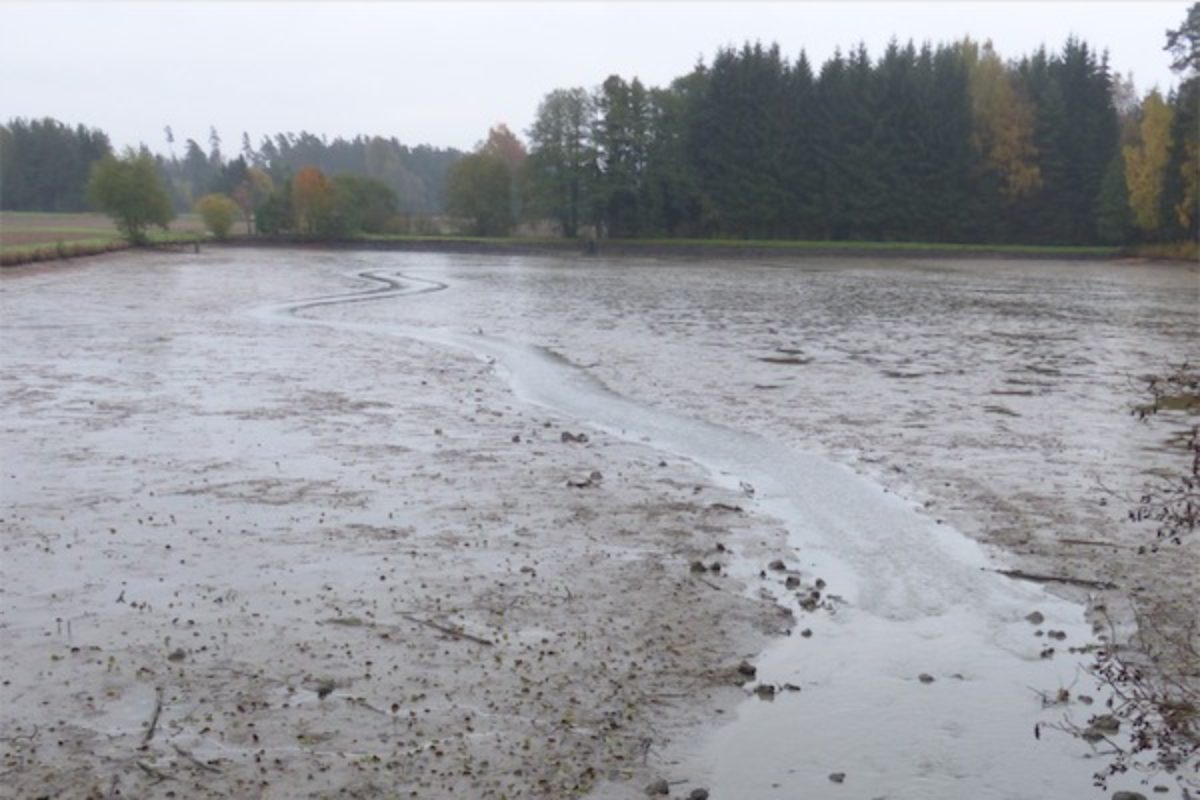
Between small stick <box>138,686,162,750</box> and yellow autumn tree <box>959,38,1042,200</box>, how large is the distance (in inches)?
3870

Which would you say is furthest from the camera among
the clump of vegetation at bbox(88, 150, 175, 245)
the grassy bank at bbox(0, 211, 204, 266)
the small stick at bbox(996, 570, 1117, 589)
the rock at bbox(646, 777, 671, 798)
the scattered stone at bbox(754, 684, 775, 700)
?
the clump of vegetation at bbox(88, 150, 175, 245)

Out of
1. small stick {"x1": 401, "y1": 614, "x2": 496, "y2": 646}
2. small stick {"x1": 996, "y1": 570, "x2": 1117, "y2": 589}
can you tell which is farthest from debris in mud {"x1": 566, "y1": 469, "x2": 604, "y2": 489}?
small stick {"x1": 996, "y1": 570, "x2": 1117, "y2": 589}

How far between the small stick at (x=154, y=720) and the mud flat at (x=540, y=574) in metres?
0.03

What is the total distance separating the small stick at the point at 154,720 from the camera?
7727mm

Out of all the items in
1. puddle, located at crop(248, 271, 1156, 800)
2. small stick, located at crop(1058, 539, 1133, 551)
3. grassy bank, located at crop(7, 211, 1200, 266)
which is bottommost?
puddle, located at crop(248, 271, 1156, 800)

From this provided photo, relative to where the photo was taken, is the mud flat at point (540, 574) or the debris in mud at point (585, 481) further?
the debris in mud at point (585, 481)

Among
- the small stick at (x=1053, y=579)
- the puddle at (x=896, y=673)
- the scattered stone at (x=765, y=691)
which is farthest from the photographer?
the small stick at (x=1053, y=579)

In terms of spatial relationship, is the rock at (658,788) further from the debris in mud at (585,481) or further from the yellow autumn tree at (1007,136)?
the yellow autumn tree at (1007,136)

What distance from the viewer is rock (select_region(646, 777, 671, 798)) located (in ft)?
23.7

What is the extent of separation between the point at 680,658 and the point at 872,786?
2.36 m

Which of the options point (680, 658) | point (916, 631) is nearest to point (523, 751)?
point (680, 658)

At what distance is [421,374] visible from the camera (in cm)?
2577

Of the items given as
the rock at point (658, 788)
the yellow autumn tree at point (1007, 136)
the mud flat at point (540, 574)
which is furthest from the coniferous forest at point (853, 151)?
the rock at point (658, 788)

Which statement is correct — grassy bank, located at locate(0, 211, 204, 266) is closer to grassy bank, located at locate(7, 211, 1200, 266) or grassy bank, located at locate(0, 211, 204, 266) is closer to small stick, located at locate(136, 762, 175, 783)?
grassy bank, located at locate(7, 211, 1200, 266)
